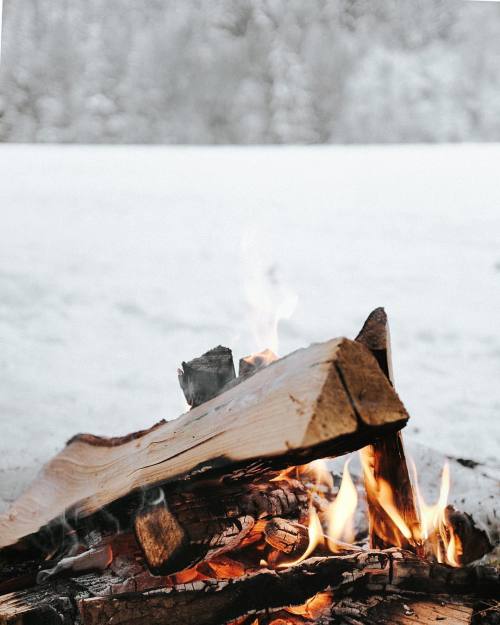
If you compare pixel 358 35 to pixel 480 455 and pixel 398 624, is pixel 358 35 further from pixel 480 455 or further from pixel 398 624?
pixel 398 624

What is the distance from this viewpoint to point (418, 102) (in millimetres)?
2119

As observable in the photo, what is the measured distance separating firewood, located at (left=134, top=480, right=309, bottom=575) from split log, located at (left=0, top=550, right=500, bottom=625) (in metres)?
0.06

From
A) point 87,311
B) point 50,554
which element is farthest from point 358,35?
point 50,554

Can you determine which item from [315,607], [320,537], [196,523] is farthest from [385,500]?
[196,523]

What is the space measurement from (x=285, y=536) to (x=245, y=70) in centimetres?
144

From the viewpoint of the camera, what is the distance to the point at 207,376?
1392mm

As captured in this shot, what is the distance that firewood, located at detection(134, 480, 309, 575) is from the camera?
3.50ft

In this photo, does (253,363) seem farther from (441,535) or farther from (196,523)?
(441,535)

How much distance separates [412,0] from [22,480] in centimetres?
182

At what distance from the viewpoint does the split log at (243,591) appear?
1003mm

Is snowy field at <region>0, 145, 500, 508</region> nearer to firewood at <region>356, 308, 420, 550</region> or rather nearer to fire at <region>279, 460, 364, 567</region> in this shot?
fire at <region>279, 460, 364, 567</region>

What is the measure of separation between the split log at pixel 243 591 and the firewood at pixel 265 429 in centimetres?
16

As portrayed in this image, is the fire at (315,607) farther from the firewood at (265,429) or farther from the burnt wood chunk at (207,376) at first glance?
the burnt wood chunk at (207,376)

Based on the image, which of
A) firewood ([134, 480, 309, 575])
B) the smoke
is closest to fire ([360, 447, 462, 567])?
firewood ([134, 480, 309, 575])
